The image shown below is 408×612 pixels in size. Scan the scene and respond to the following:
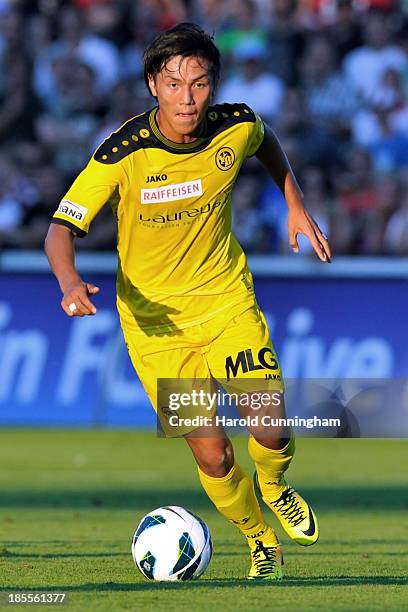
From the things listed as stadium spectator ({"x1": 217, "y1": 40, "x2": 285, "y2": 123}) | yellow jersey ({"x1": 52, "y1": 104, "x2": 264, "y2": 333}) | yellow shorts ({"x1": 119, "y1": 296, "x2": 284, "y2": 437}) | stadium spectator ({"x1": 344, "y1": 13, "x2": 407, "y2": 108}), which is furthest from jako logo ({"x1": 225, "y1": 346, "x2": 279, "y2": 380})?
stadium spectator ({"x1": 344, "y1": 13, "x2": 407, "y2": 108})

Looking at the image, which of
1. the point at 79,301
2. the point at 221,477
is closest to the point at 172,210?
the point at 79,301

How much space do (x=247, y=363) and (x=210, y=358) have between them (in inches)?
8.8

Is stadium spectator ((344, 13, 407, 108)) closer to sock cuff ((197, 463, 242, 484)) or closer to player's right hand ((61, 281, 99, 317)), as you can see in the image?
sock cuff ((197, 463, 242, 484))

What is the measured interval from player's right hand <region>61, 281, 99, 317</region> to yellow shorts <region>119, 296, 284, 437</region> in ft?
3.71

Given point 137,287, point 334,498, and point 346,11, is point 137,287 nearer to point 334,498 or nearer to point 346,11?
point 334,498

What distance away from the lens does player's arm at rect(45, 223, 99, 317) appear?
5.92 meters

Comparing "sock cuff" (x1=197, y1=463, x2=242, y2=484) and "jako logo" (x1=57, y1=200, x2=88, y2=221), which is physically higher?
"jako logo" (x1=57, y1=200, x2=88, y2=221)

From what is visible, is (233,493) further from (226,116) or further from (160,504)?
(160,504)

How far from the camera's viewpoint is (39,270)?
1588 cm

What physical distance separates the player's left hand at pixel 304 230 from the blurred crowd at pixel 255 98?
336 inches

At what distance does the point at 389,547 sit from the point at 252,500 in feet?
5.42

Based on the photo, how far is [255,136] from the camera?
7285 mm

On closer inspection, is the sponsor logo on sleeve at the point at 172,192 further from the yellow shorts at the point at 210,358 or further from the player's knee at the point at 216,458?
the player's knee at the point at 216,458

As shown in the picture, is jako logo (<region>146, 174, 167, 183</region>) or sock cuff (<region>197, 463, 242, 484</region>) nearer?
jako logo (<region>146, 174, 167, 183</region>)
